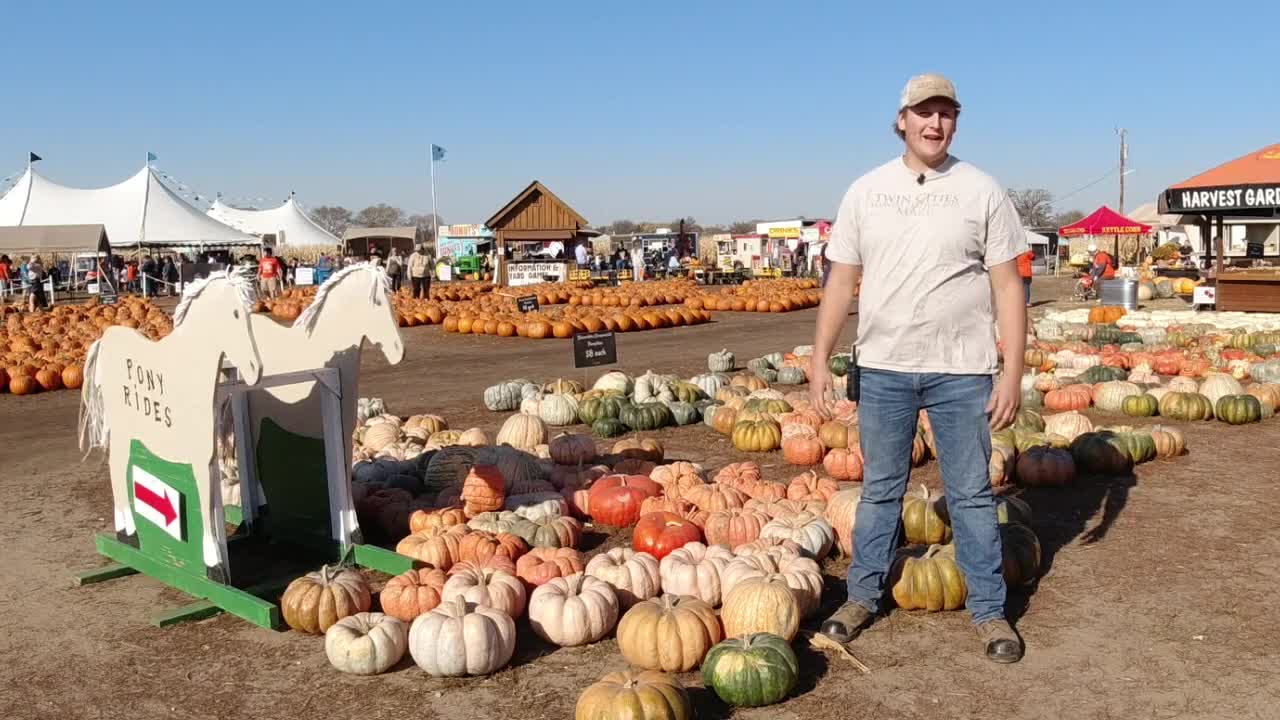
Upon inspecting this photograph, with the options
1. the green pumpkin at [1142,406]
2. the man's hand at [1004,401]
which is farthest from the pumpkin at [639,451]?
the green pumpkin at [1142,406]

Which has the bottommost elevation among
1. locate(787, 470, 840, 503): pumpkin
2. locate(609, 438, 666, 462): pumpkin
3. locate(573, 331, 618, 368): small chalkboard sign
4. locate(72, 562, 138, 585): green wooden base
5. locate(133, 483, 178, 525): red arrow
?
locate(72, 562, 138, 585): green wooden base

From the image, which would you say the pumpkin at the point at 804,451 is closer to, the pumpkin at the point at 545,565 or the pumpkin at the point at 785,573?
the pumpkin at the point at 785,573

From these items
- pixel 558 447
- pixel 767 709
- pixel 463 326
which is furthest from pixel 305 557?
pixel 463 326

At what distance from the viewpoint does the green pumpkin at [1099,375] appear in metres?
11.9

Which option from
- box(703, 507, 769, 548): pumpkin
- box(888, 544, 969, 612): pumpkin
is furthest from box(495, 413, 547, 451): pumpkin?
box(888, 544, 969, 612): pumpkin

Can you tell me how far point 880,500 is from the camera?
4.62 metres

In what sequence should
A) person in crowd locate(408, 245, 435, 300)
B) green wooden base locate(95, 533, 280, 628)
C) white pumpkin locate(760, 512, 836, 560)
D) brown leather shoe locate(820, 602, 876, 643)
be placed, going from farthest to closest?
person in crowd locate(408, 245, 435, 300) → white pumpkin locate(760, 512, 836, 560) → green wooden base locate(95, 533, 280, 628) → brown leather shoe locate(820, 602, 876, 643)

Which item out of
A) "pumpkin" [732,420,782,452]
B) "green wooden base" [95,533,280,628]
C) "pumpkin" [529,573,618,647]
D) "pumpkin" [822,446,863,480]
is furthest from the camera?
"pumpkin" [732,420,782,452]

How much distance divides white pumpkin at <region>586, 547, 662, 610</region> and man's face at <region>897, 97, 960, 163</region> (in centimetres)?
238

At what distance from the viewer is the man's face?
422 centimetres

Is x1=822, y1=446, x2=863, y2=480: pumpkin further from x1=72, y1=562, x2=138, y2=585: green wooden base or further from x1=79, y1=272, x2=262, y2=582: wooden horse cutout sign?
x1=72, y1=562, x2=138, y2=585: green wooden base

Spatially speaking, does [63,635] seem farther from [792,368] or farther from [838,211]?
[792,368]

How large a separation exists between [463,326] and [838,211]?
17.7m

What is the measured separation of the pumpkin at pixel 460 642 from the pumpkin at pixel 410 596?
38 centimetres
